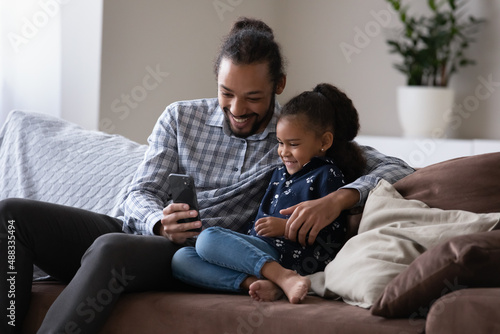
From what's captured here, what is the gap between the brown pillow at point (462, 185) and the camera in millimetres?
1820

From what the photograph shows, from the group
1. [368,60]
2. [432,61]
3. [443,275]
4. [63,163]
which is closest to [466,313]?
[443,275]

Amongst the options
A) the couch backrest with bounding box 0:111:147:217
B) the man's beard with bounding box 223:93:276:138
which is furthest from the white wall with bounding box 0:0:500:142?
the man's beard with bounding box 223:93:276:138

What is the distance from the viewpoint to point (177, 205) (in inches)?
75.2

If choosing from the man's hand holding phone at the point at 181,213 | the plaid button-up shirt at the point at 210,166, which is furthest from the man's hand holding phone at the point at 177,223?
the plaid button-up shirt at the point at 210,166

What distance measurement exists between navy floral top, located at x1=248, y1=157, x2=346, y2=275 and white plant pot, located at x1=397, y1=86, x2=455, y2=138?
2694 mm

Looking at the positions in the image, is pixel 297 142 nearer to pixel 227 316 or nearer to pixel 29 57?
pixel 227 316

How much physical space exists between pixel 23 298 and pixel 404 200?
3.24ft

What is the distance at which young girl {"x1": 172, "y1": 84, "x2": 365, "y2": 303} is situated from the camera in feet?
5.85

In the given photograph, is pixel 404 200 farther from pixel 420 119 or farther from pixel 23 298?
pixel 420 119

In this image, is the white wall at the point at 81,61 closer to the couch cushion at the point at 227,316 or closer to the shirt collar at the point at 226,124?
the shirt collar at the point at 226,124

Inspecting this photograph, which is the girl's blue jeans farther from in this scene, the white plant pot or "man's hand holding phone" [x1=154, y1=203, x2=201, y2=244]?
the white plant pot

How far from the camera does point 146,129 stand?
4.08 meters

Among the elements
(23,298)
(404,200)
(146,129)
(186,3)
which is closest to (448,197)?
(404,200)

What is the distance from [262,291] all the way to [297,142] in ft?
1.55
